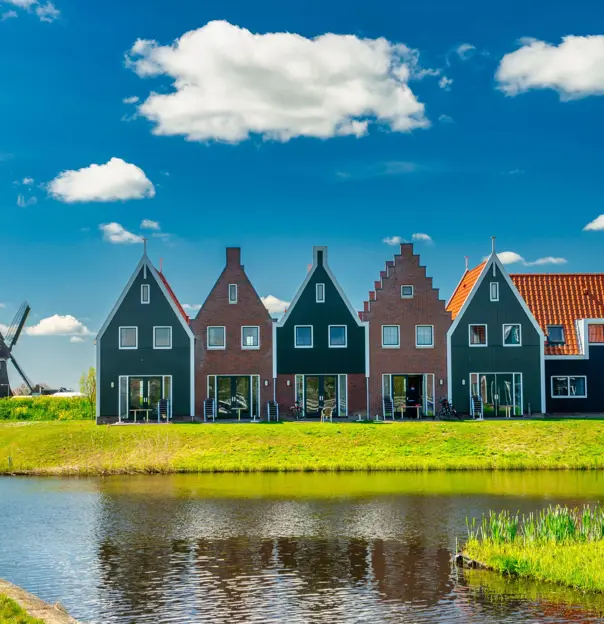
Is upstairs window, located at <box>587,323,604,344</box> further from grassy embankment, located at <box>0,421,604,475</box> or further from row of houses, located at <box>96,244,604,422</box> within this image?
grassy embankment, located at <box>0,421,604,475</box>


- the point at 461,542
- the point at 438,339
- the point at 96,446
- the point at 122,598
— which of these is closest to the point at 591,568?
the point at 461,542

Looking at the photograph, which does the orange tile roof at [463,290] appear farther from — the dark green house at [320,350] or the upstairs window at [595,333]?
the upstairs window at [595,333]

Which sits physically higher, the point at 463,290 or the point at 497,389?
the point at 463,290

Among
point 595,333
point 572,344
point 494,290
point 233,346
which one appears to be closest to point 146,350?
point 233,346

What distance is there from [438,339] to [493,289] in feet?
12.8

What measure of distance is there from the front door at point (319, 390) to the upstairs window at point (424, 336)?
4.78 metres

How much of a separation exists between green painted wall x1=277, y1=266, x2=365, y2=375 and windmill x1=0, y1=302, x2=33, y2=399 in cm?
3390

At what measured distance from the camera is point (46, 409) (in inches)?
1998

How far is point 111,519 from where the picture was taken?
73.5 feet

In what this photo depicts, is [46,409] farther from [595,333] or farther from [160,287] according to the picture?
[595,333]

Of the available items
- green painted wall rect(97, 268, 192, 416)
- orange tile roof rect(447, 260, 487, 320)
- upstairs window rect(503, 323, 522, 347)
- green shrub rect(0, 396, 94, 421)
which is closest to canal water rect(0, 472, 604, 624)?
green painted wall rect(97, 268, 192, 416)

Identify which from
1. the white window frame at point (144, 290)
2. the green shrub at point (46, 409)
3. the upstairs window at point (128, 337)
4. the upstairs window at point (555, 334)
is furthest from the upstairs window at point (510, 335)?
the green shrub at point (46, 409)

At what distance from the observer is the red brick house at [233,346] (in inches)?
1746

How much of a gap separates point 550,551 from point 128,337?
31.0m
